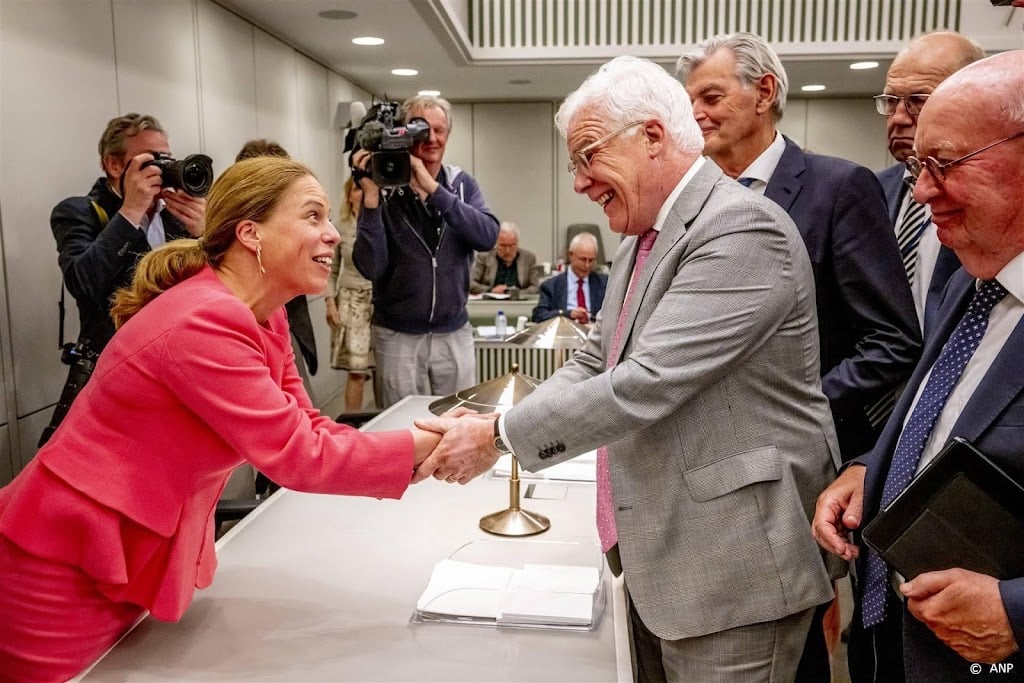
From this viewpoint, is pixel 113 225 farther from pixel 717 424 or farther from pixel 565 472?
pixel 717 424

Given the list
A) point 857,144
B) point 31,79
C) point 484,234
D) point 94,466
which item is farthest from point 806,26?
point 94,466

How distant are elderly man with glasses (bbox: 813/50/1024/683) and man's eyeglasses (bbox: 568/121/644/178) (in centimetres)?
48

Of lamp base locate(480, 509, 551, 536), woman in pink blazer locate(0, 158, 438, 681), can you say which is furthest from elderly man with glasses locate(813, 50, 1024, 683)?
woman in pink blazer locate(0, 158, 438, 681)

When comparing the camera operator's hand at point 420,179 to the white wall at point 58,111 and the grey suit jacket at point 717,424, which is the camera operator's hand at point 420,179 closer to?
the white wall at point 58,111

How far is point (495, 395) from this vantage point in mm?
2123

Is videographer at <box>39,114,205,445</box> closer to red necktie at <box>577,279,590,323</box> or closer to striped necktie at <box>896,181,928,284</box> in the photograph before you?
striped necktie at <box>896,181,928,284</box>

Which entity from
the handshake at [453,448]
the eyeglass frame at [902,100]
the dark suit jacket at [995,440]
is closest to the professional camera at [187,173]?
the handshake at [453,448]

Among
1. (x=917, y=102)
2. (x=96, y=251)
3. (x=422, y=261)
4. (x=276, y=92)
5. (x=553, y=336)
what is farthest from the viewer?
(x=276, y=92)

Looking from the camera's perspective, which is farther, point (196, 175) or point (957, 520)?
point (196, 175)

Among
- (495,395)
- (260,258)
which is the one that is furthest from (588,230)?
(260,258)

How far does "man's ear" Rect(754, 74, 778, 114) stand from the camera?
218cm

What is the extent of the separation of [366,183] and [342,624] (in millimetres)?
2172

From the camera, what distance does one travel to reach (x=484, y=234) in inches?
138

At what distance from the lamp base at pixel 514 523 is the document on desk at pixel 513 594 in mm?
227
